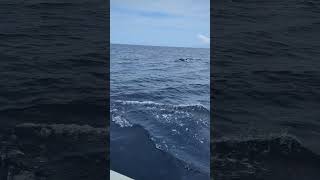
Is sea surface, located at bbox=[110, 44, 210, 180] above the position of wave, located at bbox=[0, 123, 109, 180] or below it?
below

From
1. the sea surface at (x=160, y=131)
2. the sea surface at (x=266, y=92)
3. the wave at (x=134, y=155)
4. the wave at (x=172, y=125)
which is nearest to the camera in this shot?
the sea surface at (x=266, y=92)

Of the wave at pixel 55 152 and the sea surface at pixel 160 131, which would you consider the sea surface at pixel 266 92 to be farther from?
the sea surface at pixel 160 131

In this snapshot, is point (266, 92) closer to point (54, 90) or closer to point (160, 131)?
point (54, 90)

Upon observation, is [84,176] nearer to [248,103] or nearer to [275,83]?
[248,103]

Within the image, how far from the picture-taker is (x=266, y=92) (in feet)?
7.38

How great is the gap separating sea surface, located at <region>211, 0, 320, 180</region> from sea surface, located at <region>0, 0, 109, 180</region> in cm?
74

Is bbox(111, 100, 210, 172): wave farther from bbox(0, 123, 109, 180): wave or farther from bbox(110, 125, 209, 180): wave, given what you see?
bbox(0, 123, 109, 180): wave

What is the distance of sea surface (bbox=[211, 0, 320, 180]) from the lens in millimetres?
2223

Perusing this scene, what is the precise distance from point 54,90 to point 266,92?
1.32 meters

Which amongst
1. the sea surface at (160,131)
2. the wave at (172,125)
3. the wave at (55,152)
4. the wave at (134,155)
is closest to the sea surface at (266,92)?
the wave at (55,152)

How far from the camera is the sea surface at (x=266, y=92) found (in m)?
2.22

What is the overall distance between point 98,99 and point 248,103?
936 mm

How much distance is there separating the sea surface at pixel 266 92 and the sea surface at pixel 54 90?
738 millimetres

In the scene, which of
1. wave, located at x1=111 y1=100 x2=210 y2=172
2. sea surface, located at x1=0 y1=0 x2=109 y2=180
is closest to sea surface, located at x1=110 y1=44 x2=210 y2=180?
wave, located at x1=111 y1=100 x2=210 y2=172
